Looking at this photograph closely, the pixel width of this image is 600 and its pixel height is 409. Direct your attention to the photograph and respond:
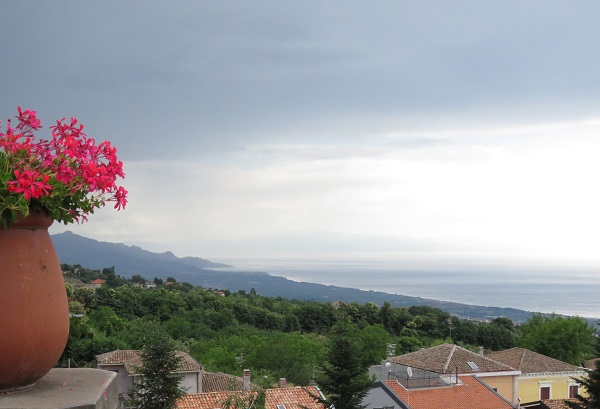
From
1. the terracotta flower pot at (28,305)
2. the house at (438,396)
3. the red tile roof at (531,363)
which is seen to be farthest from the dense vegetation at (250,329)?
the terracotta flower pot at (28,305)

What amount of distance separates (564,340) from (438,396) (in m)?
23.2

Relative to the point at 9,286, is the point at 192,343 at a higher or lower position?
lower

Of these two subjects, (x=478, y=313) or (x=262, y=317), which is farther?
(x=478, y=313)

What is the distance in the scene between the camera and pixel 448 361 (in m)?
28.2

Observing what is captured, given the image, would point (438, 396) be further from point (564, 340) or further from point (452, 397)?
point (564, 340)

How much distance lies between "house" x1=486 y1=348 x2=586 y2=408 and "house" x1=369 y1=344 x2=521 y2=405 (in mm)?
992

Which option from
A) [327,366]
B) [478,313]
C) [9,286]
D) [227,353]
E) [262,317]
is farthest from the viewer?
[478,313]

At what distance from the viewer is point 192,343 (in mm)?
45906

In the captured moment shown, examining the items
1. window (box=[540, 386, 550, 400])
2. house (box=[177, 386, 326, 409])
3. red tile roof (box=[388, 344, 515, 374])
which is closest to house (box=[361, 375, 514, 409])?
red tile roof (box=[388, 344, 515, 374])

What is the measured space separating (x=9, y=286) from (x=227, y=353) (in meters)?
38.8

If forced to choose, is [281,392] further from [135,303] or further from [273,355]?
[135,303]

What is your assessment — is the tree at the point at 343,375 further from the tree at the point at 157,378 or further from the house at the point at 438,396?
the house at the point at 438,396

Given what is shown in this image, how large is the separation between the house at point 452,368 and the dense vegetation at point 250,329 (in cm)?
882

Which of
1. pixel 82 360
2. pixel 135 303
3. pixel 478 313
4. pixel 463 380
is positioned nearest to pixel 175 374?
pixel 463 380
